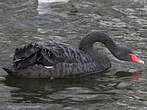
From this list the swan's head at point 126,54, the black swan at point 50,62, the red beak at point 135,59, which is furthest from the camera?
the swan's head at point 126,54

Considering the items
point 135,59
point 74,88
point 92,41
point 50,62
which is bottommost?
point 74,88

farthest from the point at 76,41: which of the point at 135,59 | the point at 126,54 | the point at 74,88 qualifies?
the point at 74,88

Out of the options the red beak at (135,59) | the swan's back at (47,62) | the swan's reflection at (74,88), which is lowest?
the swan's reflection at (74,88)

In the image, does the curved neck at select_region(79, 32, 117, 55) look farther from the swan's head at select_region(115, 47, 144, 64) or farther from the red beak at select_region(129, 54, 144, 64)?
the red beak at select_region(129, 54, 144, 64)

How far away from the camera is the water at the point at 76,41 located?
20.7ft

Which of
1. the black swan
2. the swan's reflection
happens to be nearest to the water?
the swan's reflection

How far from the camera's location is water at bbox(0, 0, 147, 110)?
6301 mm

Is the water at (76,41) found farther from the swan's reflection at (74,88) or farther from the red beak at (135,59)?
the red beak at (135,59)

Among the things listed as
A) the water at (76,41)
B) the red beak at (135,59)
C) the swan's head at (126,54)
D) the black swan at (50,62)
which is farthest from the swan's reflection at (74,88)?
the swan's head at (126,54)

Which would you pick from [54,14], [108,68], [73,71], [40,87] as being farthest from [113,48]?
[54,14]

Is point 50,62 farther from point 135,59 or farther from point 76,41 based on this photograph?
point 76,41

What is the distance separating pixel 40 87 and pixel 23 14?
5615mm

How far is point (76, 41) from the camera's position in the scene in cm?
993

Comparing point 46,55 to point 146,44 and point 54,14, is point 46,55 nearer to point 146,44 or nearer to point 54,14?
point 146,44
